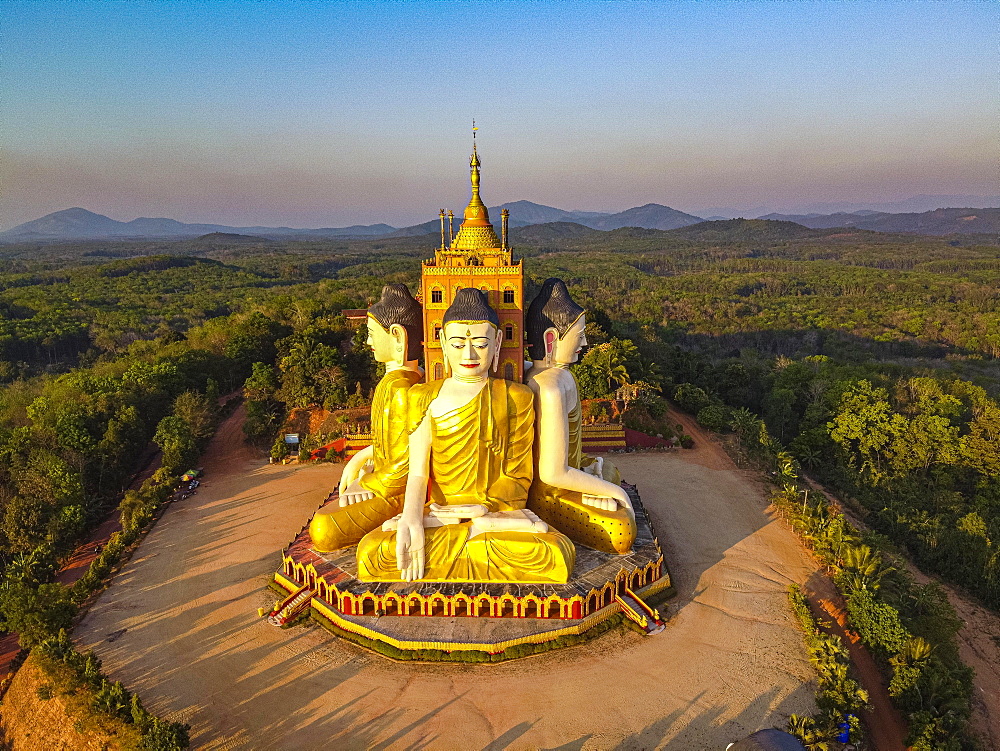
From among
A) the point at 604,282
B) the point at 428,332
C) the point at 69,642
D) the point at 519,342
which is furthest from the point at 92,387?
the point at 604,282

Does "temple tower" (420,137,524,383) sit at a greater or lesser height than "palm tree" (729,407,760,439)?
greater

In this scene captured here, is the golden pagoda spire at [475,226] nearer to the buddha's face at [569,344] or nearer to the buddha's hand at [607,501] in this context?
the buddha's face at [569,344]

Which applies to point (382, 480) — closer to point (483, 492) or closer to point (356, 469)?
point (356, 469)

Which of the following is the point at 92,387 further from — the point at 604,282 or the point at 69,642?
the point at 604,282

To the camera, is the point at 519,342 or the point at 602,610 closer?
the point at 602,610

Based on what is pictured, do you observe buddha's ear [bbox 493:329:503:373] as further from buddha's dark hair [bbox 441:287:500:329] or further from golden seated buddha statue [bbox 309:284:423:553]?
golden seated buddha statue [bbox 309:284:423:553]

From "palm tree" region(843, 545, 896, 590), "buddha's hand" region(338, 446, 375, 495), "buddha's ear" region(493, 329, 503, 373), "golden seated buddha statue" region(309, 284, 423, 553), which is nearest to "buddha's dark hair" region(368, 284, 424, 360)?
"golden seated buddha statue" region(309, 284, 423, 553)

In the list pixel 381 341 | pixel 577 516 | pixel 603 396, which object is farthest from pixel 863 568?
pixel 603 396
